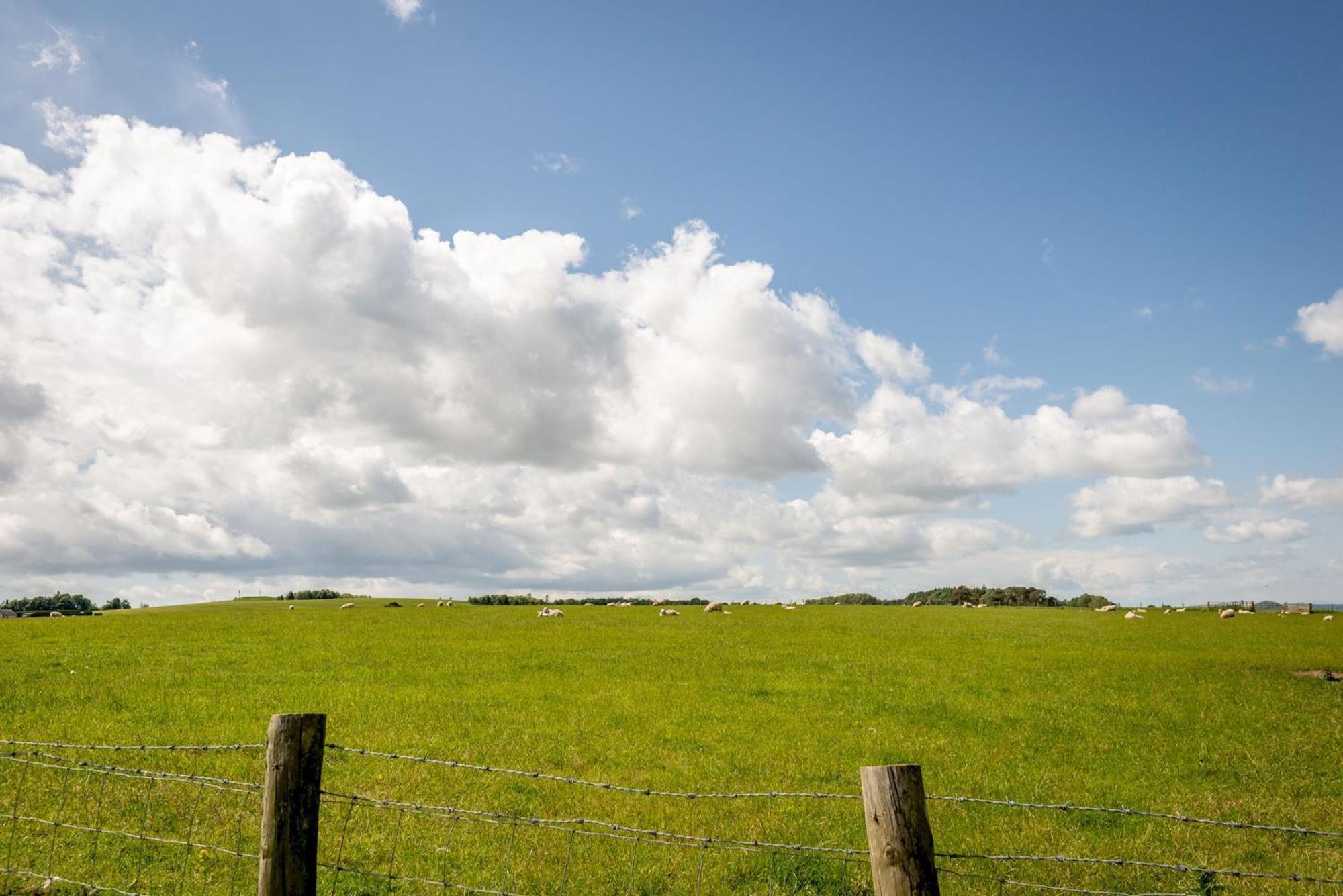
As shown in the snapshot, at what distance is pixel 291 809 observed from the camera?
6.92 meters

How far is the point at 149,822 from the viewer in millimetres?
12609

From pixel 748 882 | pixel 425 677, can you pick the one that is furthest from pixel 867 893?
pixel 425 677

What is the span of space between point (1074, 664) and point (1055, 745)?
48.1ft

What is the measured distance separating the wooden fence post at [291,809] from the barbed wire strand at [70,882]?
190 inches

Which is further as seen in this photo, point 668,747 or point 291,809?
point 668,747

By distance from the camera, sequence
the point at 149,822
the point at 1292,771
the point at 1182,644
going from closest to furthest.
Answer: the point at 149,822 → the point at 1292,771 → the point at 1182,644

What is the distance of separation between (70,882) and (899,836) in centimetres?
1038

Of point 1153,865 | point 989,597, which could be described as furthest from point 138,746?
point 989,597

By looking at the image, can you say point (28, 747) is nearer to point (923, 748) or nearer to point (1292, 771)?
point (923, 748)

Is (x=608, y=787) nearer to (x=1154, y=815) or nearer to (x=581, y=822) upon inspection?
(x=581, y=822)

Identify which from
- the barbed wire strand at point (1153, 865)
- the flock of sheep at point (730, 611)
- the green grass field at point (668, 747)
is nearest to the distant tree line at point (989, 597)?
the flock of sheep at point (730, 611)

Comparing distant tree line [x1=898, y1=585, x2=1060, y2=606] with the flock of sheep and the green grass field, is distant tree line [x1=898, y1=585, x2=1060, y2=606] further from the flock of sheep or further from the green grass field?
the green grass field

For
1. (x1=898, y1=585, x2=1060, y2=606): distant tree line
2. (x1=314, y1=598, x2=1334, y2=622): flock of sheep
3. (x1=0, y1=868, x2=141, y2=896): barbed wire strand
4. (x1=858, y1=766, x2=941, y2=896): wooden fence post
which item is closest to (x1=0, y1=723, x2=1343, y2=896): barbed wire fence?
(x1=0, y1=868, x2=141, y2=896): barbed wire strand

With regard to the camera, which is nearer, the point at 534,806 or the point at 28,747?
the point at 534,806
